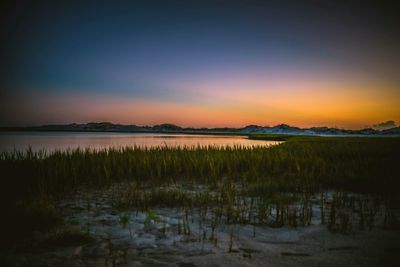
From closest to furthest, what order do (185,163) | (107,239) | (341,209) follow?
(107,239) < (341,209) < (185,163)

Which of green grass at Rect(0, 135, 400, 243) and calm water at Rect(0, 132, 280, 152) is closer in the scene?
green grass at Rect(0, 135, 400, 243)

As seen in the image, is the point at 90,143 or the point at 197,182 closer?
the point at 197,182

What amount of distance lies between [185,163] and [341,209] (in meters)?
5.37

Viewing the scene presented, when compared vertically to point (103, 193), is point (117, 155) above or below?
above

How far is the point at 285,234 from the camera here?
12.1 feet

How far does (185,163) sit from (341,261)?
6.61m

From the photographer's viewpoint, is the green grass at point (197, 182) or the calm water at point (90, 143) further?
the calm water at point (90, 143)

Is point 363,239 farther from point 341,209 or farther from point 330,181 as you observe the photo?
point 330,181

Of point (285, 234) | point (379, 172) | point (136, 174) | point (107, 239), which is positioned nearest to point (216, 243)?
point (285, 234)

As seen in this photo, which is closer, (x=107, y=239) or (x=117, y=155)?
(x=107, y=239)

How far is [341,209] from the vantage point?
4922 millimetres

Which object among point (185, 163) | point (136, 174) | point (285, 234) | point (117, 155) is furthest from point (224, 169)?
point (285, 234)

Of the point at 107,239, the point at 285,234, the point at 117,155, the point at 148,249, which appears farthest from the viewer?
the point at 117,155

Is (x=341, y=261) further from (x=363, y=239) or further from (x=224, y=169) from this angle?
(x=224, y=169)
